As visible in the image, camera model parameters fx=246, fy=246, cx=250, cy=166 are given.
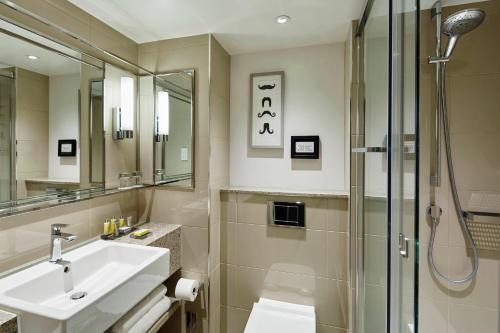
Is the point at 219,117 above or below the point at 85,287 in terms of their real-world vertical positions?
above

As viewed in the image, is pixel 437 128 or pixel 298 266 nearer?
pixel 437 128

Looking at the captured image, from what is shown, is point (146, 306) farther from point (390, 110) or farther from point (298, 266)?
point (390, 110)

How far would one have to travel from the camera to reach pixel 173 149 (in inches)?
69.1

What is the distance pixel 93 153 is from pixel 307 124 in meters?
1.43

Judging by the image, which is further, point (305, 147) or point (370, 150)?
point (305, 147)

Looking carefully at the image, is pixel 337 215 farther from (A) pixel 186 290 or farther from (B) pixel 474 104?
(A) pixel 186 290

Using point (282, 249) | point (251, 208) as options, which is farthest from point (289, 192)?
point (282, 249)

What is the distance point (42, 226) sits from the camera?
119cm

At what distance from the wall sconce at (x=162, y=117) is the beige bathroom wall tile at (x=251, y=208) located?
70 cm

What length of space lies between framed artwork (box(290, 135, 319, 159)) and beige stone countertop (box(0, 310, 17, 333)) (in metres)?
1.63

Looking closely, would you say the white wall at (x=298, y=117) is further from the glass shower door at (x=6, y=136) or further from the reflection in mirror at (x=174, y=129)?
the glass shower door at (x=6, y=136)

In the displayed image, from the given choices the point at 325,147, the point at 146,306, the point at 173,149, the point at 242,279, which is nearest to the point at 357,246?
the point at 325,147

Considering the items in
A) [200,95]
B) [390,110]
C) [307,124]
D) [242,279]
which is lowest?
[242,279]

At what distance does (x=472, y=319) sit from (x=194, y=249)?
5.43ft
